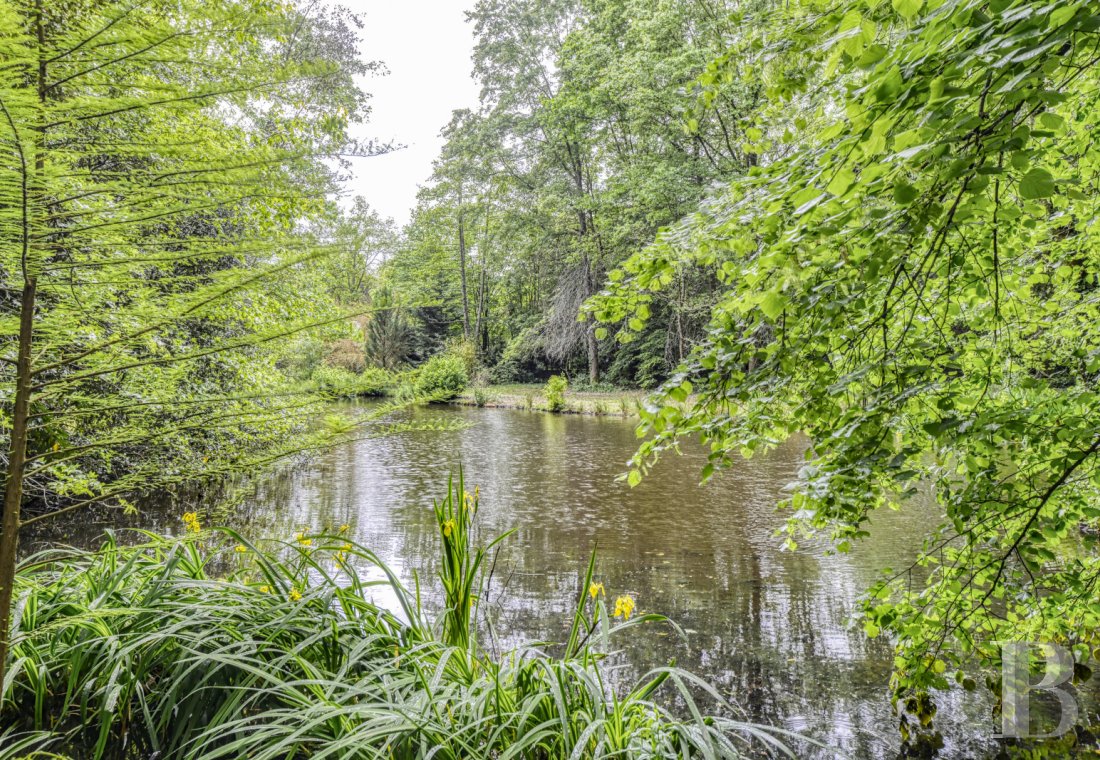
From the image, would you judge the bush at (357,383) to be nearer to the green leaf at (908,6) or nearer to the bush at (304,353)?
the bush at (304,353)

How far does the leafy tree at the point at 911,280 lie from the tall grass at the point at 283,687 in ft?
2.73

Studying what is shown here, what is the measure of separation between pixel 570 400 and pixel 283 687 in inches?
694

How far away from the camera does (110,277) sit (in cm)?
140

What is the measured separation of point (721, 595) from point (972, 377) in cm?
302

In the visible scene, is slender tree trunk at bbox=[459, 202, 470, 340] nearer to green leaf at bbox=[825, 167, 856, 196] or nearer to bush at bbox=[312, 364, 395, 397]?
bush at bbox=[312, 364, 395, 397]

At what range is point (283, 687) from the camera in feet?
5.61

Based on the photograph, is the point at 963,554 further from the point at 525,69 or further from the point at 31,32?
the point at 525,69

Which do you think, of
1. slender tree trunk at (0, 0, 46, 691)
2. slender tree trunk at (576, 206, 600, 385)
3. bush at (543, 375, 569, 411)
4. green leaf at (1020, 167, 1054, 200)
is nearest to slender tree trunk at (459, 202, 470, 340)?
slender tree trunk at (576, 206, 600, 385)

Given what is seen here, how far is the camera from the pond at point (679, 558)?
9.75ft

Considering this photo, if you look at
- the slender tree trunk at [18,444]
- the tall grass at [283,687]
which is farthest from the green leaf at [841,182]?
the slender tree trunk at [18,444]

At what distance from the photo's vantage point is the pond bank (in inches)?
684

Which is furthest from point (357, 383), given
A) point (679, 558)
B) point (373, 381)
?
point (679, 558)

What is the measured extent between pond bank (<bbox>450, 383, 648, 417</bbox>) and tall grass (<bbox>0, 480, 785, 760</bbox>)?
14196 millimetres

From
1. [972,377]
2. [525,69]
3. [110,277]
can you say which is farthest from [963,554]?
[525,69]
